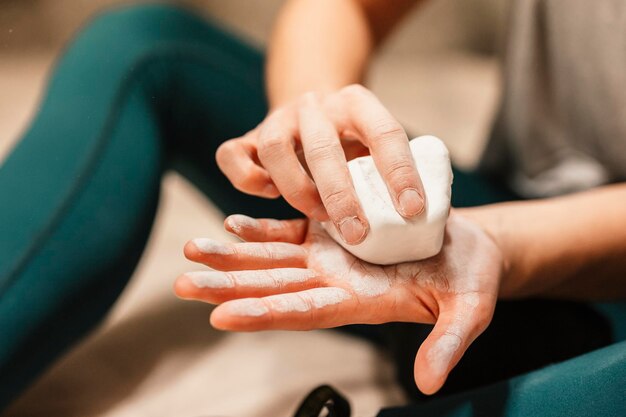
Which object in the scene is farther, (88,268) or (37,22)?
(37,22)

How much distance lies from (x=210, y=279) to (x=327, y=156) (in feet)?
0.39

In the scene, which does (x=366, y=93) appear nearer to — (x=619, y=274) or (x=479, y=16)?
(x=619, y=274)

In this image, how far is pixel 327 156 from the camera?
39 centimetres

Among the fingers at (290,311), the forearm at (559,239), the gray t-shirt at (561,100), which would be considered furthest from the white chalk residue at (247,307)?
the gray t-shirt at (561,100)

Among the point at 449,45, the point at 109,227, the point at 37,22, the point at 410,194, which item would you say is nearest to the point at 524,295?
the point at 410,194

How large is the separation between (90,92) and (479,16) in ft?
2.84

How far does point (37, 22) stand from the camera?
68 centimetres

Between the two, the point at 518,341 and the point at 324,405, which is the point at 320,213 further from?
the point at 518,341

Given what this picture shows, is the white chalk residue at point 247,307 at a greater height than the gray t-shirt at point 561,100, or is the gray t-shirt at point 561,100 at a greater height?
the white chalk residue at point 247,307

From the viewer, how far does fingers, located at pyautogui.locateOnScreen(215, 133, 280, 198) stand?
1.41 feet

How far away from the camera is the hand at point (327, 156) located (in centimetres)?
37

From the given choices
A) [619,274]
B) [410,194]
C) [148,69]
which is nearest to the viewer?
[410,194]

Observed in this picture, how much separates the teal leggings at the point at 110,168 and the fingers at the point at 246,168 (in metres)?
0.07

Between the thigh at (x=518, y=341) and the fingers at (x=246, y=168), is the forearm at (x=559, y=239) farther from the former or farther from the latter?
the fingers at (x=246, y=168)
